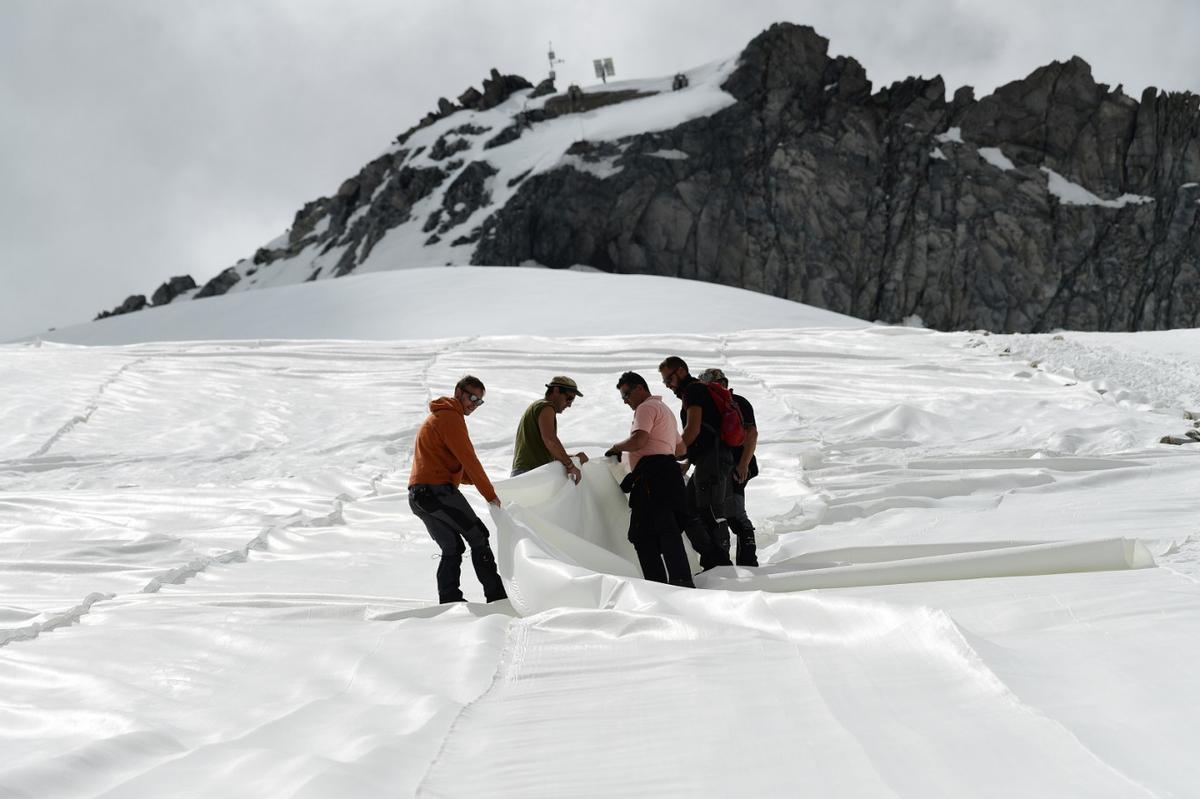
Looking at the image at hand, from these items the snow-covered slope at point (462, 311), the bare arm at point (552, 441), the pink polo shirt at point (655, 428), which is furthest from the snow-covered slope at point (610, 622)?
the snow-covered slope at point (462, 311)

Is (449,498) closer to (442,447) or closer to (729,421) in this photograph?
(442,447)

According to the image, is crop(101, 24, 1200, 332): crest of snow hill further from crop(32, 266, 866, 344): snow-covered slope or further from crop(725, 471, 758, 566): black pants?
crop(725, 471, 758, 566): black pants

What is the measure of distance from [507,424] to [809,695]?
26.9 ft

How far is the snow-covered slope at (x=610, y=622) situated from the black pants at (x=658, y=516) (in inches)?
7.9

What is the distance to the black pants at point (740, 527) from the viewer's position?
521cm

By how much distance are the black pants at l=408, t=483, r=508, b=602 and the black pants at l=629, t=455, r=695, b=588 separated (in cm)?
75

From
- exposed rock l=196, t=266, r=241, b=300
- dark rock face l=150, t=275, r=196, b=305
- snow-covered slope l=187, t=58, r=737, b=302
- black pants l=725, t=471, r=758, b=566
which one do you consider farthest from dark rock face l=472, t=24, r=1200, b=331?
black pants l=725, t=471, r=758, b=566

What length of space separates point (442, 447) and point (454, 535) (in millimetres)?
434

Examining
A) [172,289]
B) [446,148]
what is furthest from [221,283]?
[446,148]

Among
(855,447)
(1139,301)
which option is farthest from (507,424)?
(1139,301)

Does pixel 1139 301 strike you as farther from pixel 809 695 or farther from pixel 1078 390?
pixel 809 695

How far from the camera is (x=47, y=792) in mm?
1935

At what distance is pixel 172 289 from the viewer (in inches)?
3083

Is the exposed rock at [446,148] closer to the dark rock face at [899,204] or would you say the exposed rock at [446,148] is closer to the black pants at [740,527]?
the dark rock face at [899,204]
